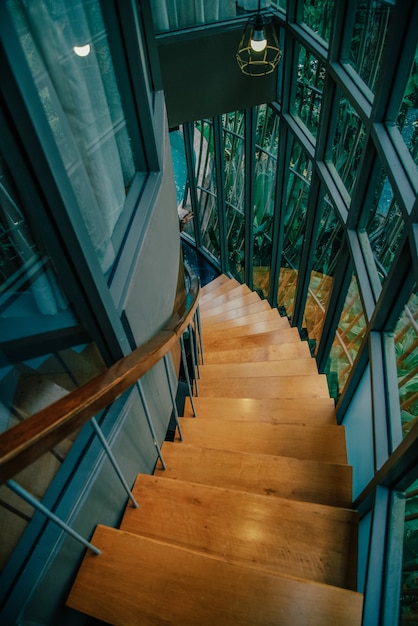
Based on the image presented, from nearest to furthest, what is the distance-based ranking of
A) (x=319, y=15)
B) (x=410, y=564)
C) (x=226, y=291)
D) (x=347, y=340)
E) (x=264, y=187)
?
(x=410, y=564), (x=319, y=15), (x=347, y=340), (x=264, y=187), (x=226, y=291)

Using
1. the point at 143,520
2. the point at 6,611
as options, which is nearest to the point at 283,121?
the point at 143,520

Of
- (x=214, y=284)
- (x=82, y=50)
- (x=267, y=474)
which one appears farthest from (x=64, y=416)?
(x=214, y=284)

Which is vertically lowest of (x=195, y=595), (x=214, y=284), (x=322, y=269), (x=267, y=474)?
(x=214, y=284)

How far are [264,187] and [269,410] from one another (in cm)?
351

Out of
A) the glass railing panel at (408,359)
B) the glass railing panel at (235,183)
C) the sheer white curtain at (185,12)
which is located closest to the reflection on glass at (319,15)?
the sheer white curtain at (185,12)

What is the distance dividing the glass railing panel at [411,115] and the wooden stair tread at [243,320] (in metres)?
3.15

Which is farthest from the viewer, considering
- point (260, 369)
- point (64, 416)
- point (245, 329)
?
point (245, 329)

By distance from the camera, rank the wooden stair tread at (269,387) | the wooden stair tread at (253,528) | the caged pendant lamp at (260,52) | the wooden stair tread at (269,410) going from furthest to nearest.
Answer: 1. the caged pendant lamp at (260,52)
2. the wooden stair tread at (269,387)
3. the wooden stair tread at (269,410)
4. the wooden stair tread at (253,528)

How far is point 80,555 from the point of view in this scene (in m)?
1.53

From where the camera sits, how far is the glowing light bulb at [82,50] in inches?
56.5

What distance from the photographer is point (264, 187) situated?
5383 millimetres

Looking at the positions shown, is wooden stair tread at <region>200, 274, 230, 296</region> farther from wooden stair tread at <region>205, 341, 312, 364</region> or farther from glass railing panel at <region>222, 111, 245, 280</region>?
wooden stair tread at <region>205, 341, 312, 364</region>

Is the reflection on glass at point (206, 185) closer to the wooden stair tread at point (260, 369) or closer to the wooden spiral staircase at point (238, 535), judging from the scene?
the wooden stair tread at point (260, 369)

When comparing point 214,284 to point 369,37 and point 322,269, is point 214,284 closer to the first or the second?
point 322,269
